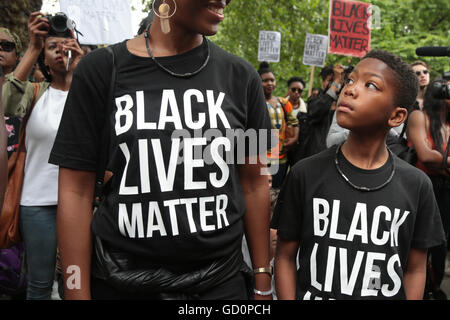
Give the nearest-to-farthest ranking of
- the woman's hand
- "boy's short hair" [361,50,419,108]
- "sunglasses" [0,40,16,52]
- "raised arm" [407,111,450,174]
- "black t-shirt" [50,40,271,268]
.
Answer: "black t-shirt" [50,40,271,268], "boy's short hair" [361,50,419,108], the woman's hand, "sunglasses" [0,40,16,52], "raised arm" [407,111,450,174]

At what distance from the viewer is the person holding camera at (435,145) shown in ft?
11.7

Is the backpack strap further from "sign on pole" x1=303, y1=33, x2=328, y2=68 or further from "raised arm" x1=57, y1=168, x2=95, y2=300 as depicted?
"sign on pole" x1=303, y1=33, x2=328, y2=68

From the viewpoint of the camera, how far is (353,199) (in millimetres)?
1667

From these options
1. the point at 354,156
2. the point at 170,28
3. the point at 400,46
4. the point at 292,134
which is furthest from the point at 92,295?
the point at 400,46

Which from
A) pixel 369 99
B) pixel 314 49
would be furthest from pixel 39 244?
pixel 314 49

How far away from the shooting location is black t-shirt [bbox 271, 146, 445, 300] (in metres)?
1.62

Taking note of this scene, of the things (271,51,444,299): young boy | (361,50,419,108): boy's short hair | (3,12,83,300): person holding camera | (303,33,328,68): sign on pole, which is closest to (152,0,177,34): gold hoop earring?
(271,51,444,299): young boy

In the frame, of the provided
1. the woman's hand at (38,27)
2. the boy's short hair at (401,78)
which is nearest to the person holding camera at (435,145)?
the boy's short hair at (401,78)

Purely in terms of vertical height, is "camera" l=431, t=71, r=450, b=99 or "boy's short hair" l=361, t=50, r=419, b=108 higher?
"boy's short hair" l=361, t=50, r=419, b=108

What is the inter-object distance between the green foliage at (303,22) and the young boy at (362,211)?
43.9 ft

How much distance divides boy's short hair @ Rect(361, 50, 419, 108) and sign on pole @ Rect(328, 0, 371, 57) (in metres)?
4.84

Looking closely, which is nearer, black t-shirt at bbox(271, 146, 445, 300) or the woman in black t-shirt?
the woman in black t-shirt
